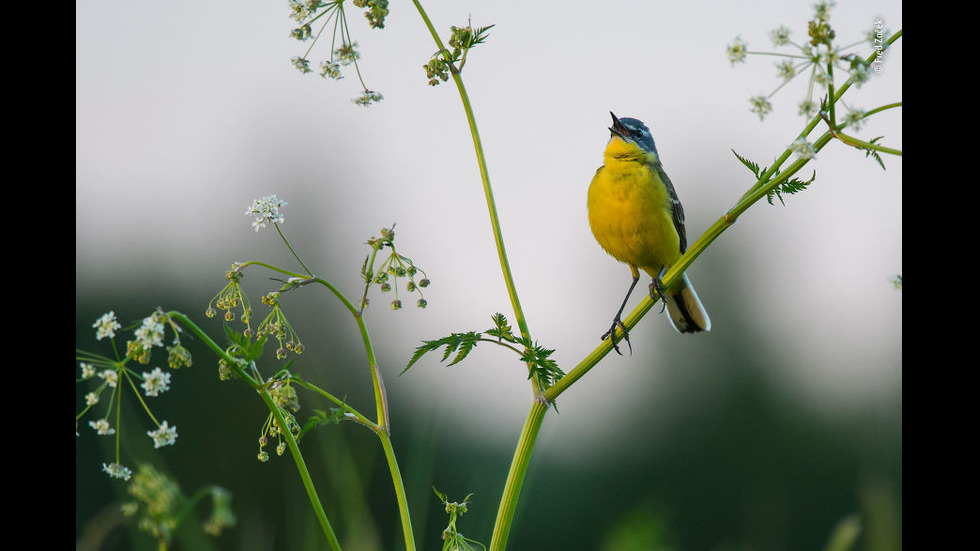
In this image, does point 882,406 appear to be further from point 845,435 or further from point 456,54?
point 845,435

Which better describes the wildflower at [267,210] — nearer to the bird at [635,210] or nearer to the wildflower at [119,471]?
the wildflower at [119,471]

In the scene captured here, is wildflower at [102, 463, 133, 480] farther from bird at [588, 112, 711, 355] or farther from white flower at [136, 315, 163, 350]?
bird at [588, 112, 711, 355]

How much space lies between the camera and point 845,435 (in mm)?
17781

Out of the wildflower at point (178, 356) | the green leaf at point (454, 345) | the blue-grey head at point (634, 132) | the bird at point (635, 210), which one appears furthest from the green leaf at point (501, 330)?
the blue-grey head at point (634, 132)

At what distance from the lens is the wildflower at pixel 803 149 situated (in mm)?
1858

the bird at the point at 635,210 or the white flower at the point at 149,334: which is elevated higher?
the bird at the point at 635,210

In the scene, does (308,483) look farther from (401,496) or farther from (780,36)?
(780,36)

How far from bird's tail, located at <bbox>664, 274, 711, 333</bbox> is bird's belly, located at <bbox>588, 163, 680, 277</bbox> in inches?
16.1

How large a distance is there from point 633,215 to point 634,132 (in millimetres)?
692

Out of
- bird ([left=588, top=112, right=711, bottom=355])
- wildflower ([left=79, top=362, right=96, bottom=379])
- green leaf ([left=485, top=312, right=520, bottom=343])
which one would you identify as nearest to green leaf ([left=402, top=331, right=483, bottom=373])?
green leaf ([left=485, top=312, right=520, bottom=343])

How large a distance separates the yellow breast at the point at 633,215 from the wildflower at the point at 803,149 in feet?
6.91

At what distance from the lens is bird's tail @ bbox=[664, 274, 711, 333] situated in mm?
4531

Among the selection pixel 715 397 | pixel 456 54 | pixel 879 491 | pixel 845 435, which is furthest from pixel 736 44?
pixel 715 397

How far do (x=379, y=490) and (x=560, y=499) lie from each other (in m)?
6.98
